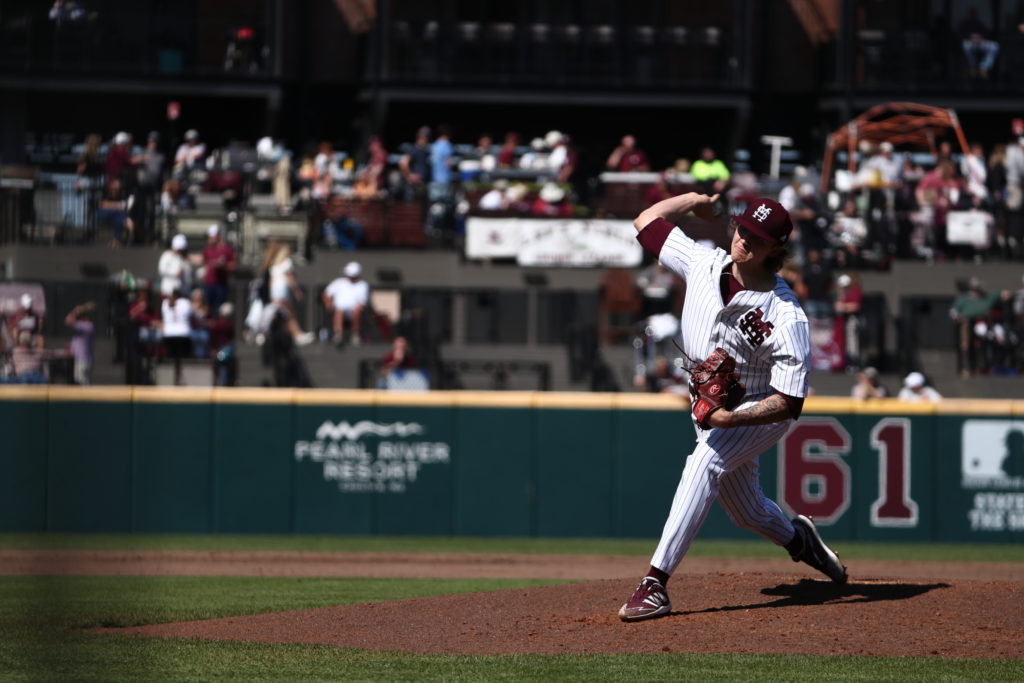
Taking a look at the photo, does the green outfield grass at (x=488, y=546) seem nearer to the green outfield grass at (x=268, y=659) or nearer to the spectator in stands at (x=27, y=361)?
the spectator in stands at (x=27, y=361)

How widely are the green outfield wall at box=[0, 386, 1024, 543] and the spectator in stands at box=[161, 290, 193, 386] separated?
4.22ft

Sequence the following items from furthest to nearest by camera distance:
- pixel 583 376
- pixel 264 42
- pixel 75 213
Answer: pixel 264 42, pixel 583 376, pixel 75 213

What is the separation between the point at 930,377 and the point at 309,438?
7.60 metres

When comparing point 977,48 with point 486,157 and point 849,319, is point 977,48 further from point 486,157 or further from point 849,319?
point 849,319

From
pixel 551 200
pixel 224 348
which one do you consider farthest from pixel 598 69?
pixel 224 348

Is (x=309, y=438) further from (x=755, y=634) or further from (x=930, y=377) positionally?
(x=755, y=634)

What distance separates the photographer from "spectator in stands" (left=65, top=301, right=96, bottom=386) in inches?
636

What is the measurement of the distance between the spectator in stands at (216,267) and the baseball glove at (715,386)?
37.8 feet

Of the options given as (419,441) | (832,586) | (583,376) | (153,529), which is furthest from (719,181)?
(832,586)

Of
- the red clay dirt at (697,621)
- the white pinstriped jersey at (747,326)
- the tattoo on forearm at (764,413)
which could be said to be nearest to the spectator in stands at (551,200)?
the red clay dirt at (697,621)

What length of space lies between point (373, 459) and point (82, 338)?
360cm

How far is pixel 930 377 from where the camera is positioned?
18328 millimetres

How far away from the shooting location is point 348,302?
18.0 meters

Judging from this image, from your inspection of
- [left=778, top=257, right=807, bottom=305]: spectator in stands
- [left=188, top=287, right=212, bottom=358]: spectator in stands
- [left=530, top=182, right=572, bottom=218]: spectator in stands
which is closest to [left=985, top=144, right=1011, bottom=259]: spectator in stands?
[left=778, top=257, right=807, bottom=305]: spectator in stands
